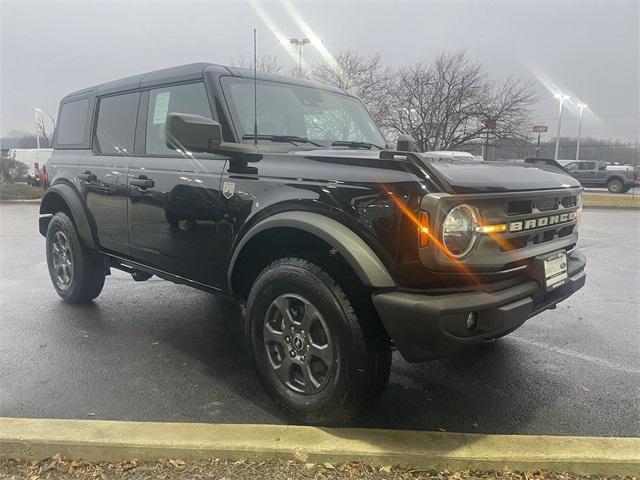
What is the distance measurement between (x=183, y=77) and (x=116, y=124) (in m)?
1.09

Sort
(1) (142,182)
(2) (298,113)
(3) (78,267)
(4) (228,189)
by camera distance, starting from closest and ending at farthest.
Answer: (4) (228,189) → (2) (298,113) → (1) (142,182) → (3) (78,267)

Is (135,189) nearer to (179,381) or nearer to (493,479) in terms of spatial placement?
(179,381)

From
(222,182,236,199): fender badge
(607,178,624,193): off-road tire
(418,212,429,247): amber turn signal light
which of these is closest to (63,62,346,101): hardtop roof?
(222,182,236,199): fender badge

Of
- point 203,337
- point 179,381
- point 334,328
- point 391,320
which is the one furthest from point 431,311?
point 203,337

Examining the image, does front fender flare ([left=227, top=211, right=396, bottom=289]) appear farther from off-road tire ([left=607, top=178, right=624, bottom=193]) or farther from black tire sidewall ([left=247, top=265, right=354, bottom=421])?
off-road tire ([left=607, top=178, right=624, bottom=193])

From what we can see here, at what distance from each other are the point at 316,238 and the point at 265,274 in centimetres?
39

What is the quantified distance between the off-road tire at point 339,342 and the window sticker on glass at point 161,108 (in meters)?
1.83

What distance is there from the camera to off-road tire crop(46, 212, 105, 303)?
491cm

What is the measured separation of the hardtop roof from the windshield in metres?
0.07

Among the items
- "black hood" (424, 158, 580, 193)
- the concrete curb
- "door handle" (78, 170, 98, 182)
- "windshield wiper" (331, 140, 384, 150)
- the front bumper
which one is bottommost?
the concrete curb

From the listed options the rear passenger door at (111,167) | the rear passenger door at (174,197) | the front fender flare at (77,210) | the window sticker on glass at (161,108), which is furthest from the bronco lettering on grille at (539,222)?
the front fender flare at (77,210)

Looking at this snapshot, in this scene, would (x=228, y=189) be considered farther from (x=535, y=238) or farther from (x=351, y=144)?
(x=535, y=238)

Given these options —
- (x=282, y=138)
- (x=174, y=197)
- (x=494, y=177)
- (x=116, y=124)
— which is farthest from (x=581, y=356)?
(x=116, y=124)

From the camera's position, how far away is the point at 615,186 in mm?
28750
